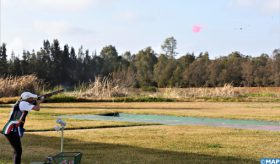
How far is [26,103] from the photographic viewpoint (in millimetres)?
7559

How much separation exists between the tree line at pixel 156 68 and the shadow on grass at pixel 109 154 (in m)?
29.4

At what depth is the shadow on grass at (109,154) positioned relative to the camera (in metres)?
9.23

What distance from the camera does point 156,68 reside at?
242 feet

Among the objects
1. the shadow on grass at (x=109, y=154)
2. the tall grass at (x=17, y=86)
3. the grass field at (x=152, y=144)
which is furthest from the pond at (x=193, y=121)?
the tall grass at (x=17, y=86)

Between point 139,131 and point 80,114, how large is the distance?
800 centimetres

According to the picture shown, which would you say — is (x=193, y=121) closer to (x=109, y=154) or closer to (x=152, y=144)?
(x=152, y=144)

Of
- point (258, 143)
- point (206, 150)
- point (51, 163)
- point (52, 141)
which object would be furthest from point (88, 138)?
point (51, 163)

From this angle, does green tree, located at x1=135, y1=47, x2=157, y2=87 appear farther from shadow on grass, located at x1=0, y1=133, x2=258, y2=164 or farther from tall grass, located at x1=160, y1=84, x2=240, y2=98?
shadow on grass, located at x1=0, y1=133, x2=258, y2=164

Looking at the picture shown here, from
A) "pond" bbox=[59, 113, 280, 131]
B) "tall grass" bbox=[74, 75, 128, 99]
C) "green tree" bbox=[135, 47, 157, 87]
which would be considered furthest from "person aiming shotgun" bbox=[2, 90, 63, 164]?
"green tree" bbox=[135, 47, 157, 87]

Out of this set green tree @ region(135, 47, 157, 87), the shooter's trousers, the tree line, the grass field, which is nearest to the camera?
the shooter's trousers

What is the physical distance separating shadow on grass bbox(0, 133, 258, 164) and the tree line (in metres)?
29.4

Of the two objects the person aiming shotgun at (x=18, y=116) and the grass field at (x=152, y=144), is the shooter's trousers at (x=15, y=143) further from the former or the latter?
the grass field at (x=152, y=144)

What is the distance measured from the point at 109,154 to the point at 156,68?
63947 mm

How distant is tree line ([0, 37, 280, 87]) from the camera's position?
60.3 meters
